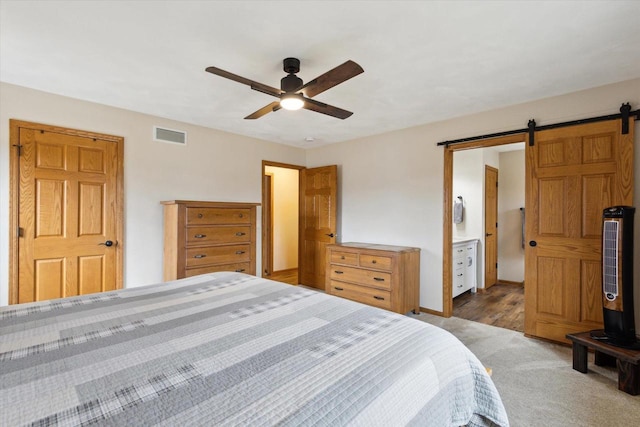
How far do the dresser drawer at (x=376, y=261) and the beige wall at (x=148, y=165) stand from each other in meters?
1.64

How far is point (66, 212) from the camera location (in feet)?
9.91

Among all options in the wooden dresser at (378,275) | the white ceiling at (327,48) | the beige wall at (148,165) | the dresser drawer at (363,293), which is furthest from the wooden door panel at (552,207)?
the beige wall at (148,165)

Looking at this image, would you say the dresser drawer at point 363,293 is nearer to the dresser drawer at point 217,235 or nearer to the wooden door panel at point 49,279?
the dresser drawer at point 217,235

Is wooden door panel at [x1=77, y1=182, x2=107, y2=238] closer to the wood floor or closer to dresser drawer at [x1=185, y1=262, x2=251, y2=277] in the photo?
dresser drawer at [x1=185, y1=262, x2=251, y2=277]

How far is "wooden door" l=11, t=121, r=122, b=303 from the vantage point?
281 cm

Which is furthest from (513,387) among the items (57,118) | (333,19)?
(57,118)

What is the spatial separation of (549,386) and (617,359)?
52 centimetres

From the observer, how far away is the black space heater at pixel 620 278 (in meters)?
2.29

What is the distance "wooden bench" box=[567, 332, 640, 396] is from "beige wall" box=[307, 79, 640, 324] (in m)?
0.62

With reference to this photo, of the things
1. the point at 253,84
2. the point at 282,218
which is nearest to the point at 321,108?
the point at 253,84

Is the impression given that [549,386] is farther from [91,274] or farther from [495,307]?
[91,274]

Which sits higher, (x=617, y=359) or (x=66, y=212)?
(x=66, y=212)

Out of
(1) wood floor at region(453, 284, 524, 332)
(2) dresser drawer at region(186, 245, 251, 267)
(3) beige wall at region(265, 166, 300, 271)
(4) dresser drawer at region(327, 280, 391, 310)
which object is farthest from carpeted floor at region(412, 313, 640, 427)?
(3) beige wall at region(265, 166, 300, 271)

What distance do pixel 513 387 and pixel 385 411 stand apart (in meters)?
1.97
